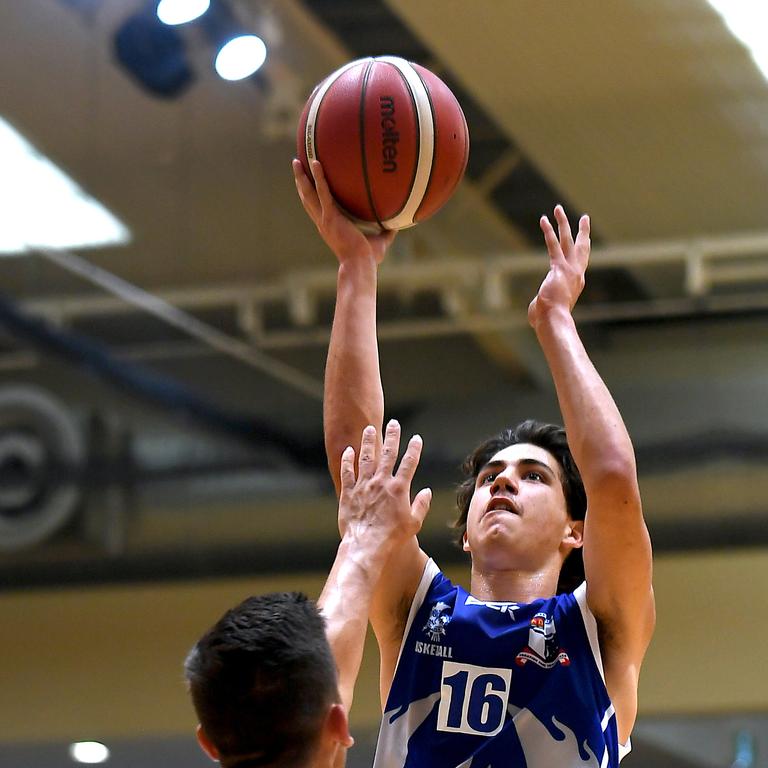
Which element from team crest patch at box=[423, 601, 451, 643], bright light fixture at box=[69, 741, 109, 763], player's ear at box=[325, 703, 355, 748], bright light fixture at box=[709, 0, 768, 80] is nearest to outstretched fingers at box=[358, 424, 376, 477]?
team crest patch at box=[423, 601, 451, 643]

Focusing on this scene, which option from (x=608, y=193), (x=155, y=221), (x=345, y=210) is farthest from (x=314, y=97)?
(x=155, y=221)

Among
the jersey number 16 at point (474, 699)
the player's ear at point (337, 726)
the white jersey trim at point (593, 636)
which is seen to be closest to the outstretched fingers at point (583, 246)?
the white jersey trim at point (593, 636)

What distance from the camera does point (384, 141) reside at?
2840 mm

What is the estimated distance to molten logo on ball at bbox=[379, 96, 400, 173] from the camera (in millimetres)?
2818

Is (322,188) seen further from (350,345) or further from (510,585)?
(510,585)

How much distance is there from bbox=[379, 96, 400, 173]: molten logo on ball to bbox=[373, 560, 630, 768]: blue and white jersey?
927 mm

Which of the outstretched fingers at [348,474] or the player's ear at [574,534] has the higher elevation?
the player's ear at [574,534]

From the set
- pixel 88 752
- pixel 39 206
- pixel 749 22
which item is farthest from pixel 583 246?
pixel 88 752

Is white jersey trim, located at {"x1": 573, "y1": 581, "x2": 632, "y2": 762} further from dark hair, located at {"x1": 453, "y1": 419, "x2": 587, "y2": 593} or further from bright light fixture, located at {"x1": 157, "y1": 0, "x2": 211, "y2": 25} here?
→ bright light fixture, located at {"x1": 157, "y1": 0, "x2": 211, "y2": 25}

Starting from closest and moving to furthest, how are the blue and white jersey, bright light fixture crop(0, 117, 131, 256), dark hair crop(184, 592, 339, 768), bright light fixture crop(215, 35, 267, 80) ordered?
1. dark hair crop(184, 592, 339, 768)
2. the blue and white jersey
3. bright light fixture crop(215, 35, 267, 80)
4. bright light fixture crop(0, 117, 131, 256)

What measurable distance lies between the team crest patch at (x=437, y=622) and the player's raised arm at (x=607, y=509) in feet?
0.87

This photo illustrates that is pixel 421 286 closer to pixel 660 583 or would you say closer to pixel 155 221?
pixel 155 221

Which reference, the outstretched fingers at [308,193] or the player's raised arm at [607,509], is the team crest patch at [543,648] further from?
the outstretched fingers at [308,193]

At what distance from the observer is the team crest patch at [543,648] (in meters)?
2.37
